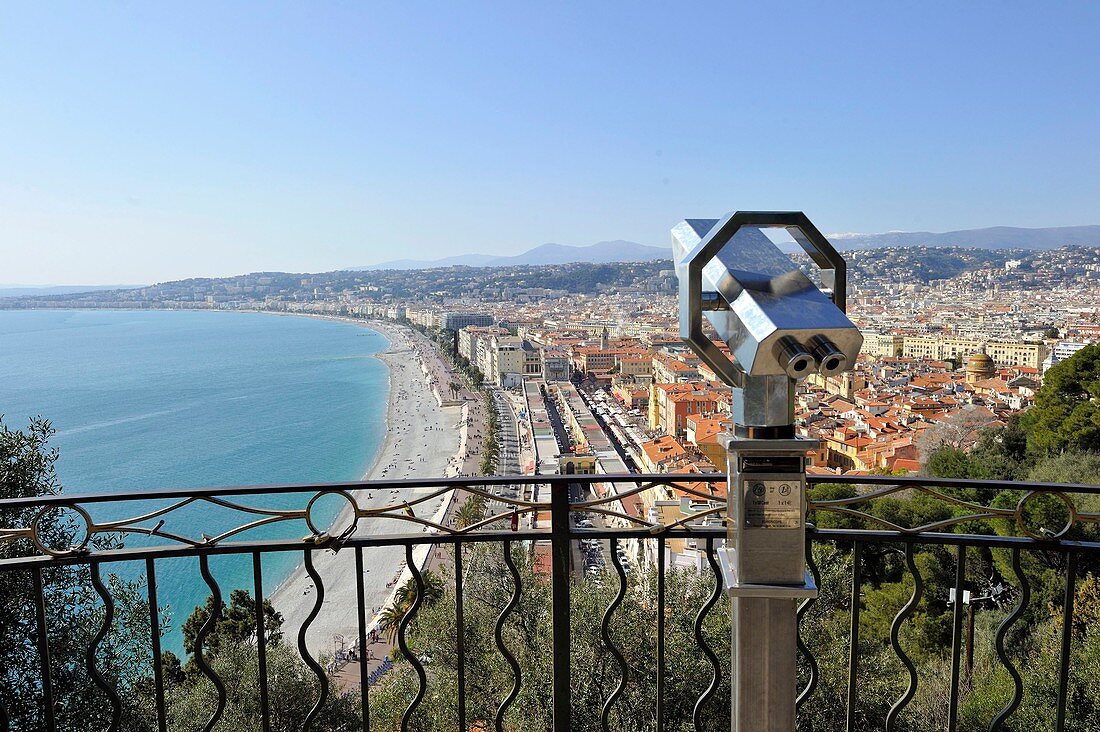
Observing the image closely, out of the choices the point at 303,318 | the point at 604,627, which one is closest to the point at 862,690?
the point at 604,627

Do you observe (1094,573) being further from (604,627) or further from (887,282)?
(887,282)

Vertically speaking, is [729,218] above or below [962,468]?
above

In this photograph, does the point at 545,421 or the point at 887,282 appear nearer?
the point at 545,421

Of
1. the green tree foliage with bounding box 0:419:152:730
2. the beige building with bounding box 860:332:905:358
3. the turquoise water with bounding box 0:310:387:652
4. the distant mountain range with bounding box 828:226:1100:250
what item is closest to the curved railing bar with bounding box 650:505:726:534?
the green tree foliage with bounding box 0:419:152:730

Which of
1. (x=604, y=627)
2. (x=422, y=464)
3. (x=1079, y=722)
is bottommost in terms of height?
(x=422, y=464)

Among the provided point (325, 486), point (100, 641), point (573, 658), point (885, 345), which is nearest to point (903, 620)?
point (325, 486)

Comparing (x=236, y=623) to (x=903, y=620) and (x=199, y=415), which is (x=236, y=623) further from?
(x=199, y=415)
